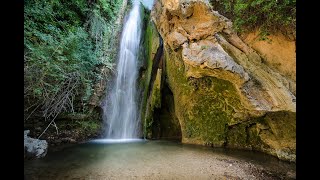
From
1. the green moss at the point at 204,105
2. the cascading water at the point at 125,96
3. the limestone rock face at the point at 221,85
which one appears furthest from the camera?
the cascading water at the point at 125,96

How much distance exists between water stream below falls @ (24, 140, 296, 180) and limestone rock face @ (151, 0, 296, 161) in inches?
36.3

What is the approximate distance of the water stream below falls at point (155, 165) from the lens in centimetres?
508

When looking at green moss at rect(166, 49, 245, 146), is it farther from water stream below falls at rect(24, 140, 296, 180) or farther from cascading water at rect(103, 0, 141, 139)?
cascading water at rect(103, 0, 141, 139)

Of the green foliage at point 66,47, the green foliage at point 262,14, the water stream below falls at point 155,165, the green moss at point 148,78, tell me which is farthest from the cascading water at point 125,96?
the green foliage at point 262,14

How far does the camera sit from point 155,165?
589 cm

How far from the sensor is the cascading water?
1152 cm

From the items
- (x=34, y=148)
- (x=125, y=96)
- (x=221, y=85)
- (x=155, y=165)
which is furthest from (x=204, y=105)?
(x=34, y=148)

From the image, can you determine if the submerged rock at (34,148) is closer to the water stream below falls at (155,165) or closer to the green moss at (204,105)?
the water stream below falls at (155,165)

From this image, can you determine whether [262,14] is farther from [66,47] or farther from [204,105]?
[66,47]

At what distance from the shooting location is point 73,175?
4.96m

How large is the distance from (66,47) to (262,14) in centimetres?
822

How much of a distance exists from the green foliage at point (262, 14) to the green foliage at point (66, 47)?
6963mm

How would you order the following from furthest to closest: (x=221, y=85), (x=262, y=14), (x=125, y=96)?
1. (x=125, y=96)
2. (x=221, y=85)
3. (x=262, y=14)
